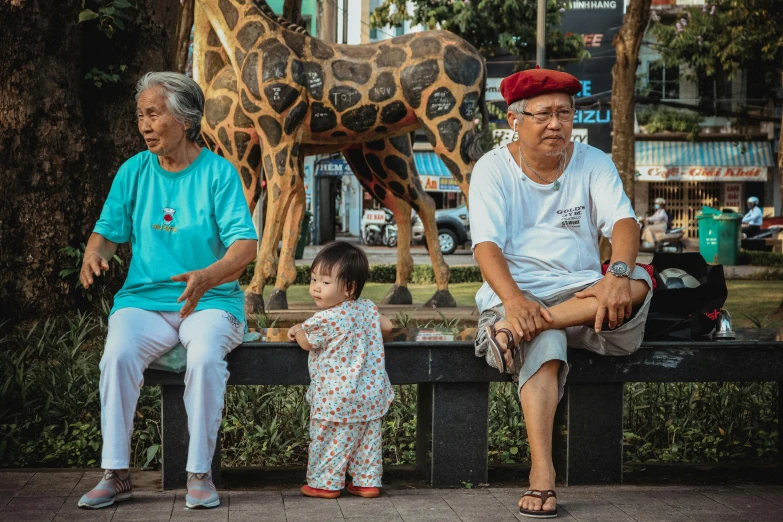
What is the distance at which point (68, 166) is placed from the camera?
6.34 m

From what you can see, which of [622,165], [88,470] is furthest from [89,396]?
[622,165]

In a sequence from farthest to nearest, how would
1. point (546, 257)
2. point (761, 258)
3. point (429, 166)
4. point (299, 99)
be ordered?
point (429, 166)
point (761, 258)
point (299, 99)
point (546, 257)

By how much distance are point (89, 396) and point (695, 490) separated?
2.82m

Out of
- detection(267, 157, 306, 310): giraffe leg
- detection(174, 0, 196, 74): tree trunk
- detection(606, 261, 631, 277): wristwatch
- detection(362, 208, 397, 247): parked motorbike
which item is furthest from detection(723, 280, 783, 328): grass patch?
detection(362, 208, 397, 247): parked motorbike

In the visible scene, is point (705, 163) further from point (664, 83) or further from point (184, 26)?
point (184, 26)

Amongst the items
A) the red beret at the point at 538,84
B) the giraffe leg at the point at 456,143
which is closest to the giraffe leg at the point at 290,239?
the giraffe leg at the point at 456,143

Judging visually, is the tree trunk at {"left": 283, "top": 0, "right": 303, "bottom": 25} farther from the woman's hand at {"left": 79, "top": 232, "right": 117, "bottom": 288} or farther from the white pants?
the white pants

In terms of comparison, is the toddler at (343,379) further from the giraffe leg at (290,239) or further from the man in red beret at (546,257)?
the giraffe leg at (290,239)

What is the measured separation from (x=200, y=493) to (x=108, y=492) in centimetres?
34

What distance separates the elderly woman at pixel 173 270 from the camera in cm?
402

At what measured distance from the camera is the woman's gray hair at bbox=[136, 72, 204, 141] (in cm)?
431

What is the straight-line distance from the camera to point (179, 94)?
14.2 ft

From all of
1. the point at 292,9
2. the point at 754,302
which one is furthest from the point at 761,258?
the point at 292,9

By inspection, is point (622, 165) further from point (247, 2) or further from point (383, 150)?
point (247, 2)
